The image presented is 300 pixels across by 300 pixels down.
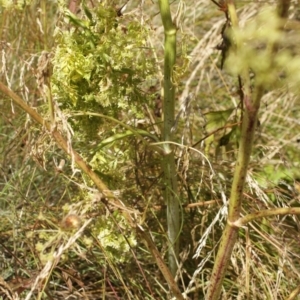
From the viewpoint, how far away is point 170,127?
1.27m

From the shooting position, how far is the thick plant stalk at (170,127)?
1.20m

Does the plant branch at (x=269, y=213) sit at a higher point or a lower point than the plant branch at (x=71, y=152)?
lower

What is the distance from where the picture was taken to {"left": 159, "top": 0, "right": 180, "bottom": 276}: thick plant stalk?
3.95 feet

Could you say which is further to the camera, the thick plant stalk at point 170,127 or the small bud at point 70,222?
the thick plant stalk at point 170,127

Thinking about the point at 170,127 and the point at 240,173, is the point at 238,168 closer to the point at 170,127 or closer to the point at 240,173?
the point at 240,173

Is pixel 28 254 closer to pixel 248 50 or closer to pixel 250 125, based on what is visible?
pixel 250 125

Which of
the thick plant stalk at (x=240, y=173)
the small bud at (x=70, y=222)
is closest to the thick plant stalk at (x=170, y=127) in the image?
the thick plant stalk at (x=240, y=173)

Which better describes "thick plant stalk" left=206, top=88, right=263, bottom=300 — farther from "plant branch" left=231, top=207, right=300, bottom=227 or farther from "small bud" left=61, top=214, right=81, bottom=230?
"small bud" left=61, top=214, right=81, bottom=230

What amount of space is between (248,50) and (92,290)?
940 mm

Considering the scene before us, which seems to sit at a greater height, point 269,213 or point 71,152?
point 71,152

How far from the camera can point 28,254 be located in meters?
1.66

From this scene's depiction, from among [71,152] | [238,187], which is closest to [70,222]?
[71,152]

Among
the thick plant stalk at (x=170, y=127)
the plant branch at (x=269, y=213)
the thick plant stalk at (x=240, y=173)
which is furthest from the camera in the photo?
the thick plant stalk at (x=170, y=127)

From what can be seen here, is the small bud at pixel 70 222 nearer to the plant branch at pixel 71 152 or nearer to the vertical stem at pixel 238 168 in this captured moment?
the plant branch at pixel 71 152
